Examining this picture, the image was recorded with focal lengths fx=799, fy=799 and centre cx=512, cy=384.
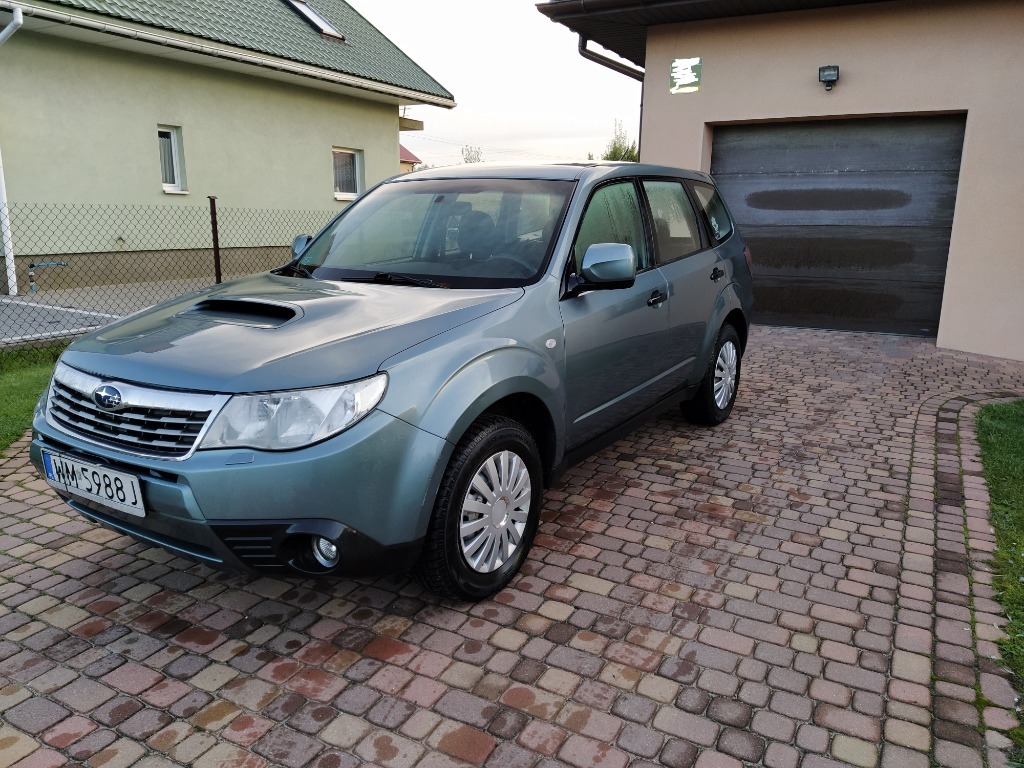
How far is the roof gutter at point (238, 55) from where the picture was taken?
11.2m

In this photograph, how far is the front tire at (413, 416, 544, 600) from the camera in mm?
2943

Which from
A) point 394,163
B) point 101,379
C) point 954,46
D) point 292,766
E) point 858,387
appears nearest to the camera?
point 292,766

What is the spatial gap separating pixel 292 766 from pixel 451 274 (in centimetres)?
217

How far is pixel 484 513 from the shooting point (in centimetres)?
315

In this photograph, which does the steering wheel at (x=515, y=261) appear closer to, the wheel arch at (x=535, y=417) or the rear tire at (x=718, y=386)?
the wheel arch at (x=535, y=417)

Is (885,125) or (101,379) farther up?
(885,125)

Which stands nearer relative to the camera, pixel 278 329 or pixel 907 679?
pixel 907 679

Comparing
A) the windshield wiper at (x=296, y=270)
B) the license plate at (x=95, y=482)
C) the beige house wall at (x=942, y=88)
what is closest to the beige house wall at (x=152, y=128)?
the beige house wall at (x=942, y=88)

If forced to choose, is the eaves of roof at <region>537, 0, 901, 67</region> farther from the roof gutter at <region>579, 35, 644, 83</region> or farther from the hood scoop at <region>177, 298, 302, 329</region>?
the hood scoop at <region>177, 298, 302, 329</region>

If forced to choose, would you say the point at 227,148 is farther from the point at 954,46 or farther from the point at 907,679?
the point at 907,679

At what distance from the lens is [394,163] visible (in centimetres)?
1945

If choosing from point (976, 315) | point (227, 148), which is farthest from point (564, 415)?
point (227, 148)

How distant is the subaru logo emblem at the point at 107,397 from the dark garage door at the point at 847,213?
29.1 feet

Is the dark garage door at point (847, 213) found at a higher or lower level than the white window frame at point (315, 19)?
lower
